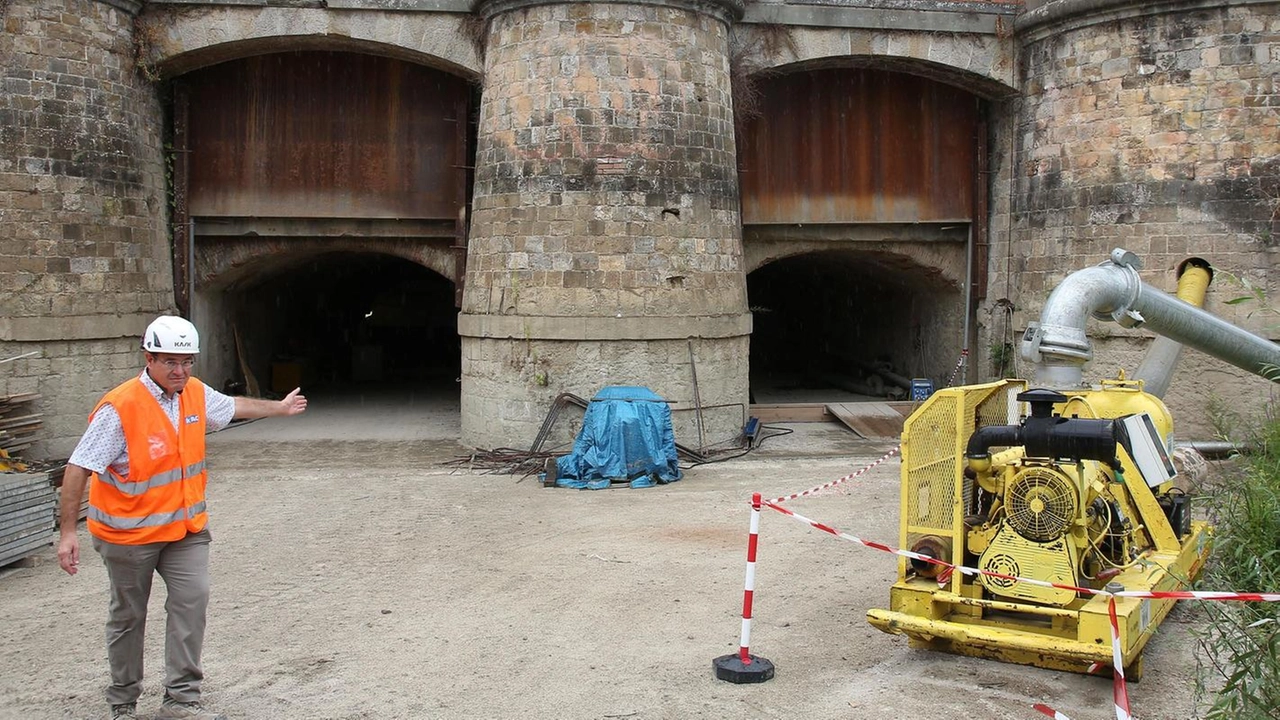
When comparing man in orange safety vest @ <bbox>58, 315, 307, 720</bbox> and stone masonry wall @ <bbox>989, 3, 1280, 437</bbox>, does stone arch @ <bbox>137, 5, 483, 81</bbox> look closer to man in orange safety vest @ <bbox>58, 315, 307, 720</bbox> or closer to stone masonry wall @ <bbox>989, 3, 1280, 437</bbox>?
stone masonry wall @ <bbox>989, 3, 1280, 437</bbox>

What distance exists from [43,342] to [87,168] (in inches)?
78.5

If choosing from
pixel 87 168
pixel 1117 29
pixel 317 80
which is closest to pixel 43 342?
pixel 87 168

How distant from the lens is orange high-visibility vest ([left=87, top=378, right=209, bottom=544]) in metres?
5.03

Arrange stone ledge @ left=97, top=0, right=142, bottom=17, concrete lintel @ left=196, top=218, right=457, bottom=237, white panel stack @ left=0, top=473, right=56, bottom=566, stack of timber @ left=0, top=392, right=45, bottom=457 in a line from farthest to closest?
1. concrete lintel @ left=196, top=218, right=457, bottom=237
2. stone ledge @ left=97, top=0, right=142, bottom=17
3. stack of timber @ left=0, top=392, right=45, bottom=457
4. white panel stack @ left=0, top=473, right=56, bottom=566

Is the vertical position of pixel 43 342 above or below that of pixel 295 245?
below

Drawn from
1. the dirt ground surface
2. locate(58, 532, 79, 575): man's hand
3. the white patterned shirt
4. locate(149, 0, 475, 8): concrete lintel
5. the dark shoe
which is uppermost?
locate(149, 0, 475, 8): concrete lintel

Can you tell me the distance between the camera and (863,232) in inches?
627

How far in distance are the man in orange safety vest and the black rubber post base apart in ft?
7.80

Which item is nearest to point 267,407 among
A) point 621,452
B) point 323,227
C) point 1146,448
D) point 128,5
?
point 1146,448

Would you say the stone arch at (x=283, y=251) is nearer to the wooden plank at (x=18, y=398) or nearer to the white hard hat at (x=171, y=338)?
the wooden plank at (x=18, y=398)

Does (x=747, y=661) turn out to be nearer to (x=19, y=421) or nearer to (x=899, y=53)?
(x=19, y=421)

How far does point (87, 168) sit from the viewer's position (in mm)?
13062

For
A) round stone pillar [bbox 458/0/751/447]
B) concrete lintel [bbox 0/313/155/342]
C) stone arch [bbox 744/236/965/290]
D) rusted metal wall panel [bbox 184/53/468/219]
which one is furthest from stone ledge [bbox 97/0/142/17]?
stone arch [bbox 744/236/965/290]

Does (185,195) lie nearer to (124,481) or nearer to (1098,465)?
(124,481)
